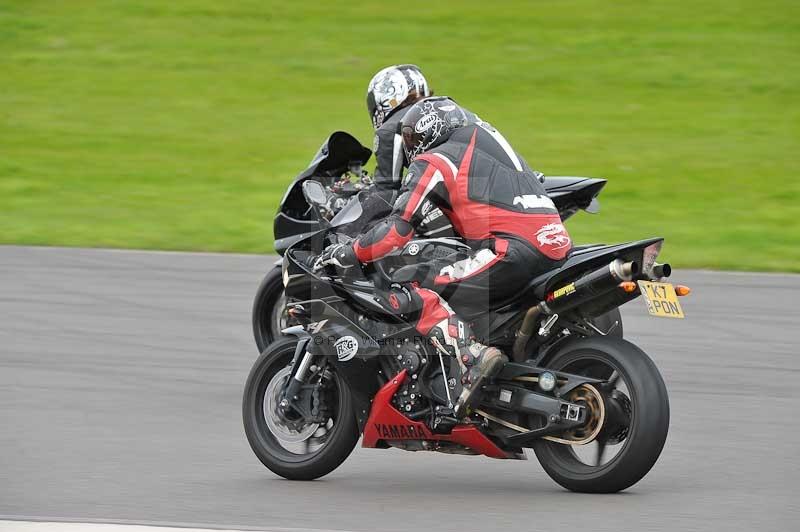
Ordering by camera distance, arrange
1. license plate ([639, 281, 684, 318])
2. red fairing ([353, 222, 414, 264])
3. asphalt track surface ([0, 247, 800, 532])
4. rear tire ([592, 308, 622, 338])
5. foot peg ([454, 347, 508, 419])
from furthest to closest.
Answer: rear tire ([592, 308, 622, 338]), red fairing ([353, 222, 414, 264]), foot peg ([454, 347, 508, 419]), asphalt track surface ([0, 247, 800, 532]), license plate ([639, 281, 684, 318])

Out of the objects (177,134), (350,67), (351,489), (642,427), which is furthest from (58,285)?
(350,67)

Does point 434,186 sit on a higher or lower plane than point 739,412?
higher

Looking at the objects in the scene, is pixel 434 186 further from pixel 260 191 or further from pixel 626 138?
pixel 626 138

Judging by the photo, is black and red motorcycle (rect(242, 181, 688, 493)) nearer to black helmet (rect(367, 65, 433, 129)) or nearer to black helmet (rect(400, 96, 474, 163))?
black helmet (rect(400, 96, 474, 163))

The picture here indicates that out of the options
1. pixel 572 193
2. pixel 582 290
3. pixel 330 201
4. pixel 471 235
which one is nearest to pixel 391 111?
pixel 330 201

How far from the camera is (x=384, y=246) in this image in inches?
255

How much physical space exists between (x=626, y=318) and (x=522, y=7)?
14858 millimetres

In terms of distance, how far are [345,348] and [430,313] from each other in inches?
17.2

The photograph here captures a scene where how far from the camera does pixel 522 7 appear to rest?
81.5 feet

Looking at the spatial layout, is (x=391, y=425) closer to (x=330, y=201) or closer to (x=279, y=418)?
(x=279, y=418)

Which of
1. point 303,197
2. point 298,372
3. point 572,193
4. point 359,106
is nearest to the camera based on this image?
point 298,372

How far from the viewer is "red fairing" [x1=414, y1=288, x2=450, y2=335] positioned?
21.2 ft

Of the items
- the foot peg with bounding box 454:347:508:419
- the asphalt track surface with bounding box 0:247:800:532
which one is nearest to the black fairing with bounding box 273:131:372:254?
the asphalt track surface with bounding box 0:247:800:532

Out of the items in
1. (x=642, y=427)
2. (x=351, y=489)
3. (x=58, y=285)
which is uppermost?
(x=642, y=427)
